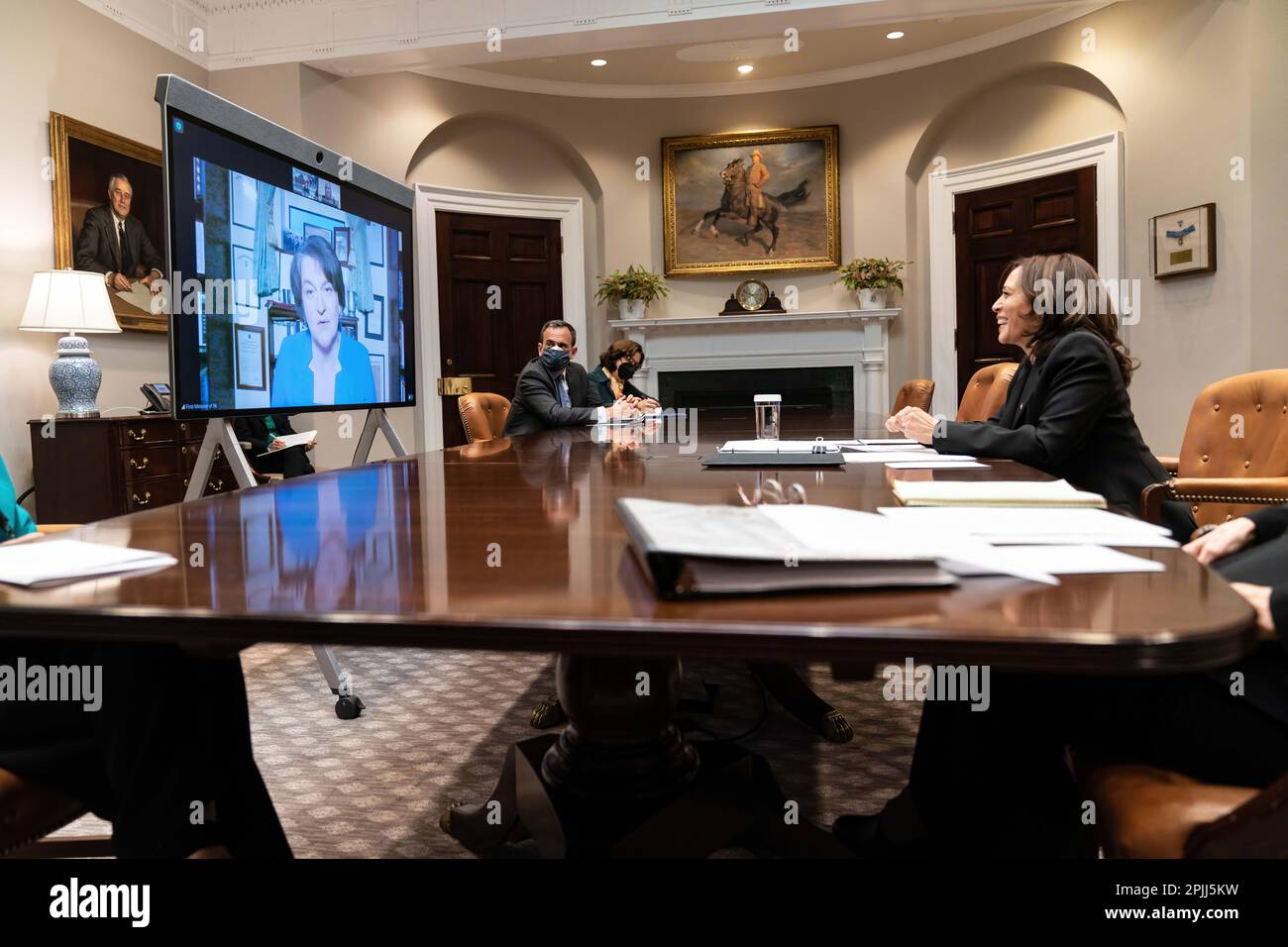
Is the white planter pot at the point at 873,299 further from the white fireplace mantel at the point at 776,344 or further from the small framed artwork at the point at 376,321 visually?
the small framed artwork at the point at 376,321

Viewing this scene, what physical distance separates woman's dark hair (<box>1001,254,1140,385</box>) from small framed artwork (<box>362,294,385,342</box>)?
2.12m

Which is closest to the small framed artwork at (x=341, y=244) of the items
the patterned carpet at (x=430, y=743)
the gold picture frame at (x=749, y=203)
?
the patterned carpet at (x=430, y=743)

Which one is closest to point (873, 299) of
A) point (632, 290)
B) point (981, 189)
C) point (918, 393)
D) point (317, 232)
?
point (981, 189)

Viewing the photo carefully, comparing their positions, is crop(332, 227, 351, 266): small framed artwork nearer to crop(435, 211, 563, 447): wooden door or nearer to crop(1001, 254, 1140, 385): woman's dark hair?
crop(1001, 254, 1140, 385): woman's dark hair

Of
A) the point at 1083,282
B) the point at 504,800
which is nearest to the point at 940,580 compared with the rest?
the point at 504,800

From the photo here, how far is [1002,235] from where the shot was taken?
A: 21.9 feet

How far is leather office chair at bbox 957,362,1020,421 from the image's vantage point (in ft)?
11.3

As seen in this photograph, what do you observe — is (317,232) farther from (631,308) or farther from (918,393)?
(631,308)

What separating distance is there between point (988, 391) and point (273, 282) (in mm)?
2703

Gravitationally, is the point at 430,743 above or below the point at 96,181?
below

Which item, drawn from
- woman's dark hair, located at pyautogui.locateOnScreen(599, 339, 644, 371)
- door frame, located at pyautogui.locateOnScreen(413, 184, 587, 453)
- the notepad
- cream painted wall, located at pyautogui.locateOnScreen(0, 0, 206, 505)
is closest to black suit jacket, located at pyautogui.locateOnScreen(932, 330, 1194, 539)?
the notepad

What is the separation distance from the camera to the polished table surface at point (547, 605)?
551 mm

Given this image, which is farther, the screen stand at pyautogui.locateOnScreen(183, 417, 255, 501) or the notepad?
the screen stand at pyautogui.locateOnScreen(183, 417, 255, 501)
